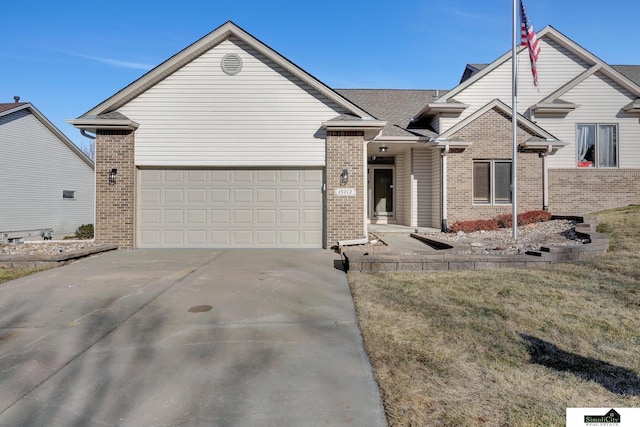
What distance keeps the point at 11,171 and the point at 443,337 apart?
2207 cm

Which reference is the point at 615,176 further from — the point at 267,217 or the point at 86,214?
the point at 86,214

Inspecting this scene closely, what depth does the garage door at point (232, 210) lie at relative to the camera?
1068 centimetres

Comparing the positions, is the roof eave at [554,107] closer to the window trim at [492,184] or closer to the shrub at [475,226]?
the window trim at [492,184]

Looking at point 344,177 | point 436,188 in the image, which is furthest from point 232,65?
point 436,188

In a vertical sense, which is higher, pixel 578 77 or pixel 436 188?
pixel 578 77

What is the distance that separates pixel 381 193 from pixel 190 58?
31.2ft

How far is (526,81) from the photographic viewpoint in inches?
599

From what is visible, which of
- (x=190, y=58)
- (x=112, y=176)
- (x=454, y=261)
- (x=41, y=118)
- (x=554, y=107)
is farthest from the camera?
(x=41, y=118)

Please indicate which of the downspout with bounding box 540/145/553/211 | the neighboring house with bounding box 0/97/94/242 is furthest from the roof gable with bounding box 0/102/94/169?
the downspout with bounding box 540/145/553/211

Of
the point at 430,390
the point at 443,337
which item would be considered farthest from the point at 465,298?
the point at 430,390

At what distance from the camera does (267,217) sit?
10.7 metres

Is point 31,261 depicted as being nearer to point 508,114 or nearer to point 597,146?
point 508,114

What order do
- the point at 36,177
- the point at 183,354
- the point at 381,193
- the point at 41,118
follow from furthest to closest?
the point at 41,118 → the point at 36,177 → the point at 381,193 → the point at 183,354

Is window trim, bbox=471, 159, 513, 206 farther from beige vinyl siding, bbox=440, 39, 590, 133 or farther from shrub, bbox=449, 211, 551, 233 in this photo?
beige vinyl siding, bbox=440, 39, 590, 133
